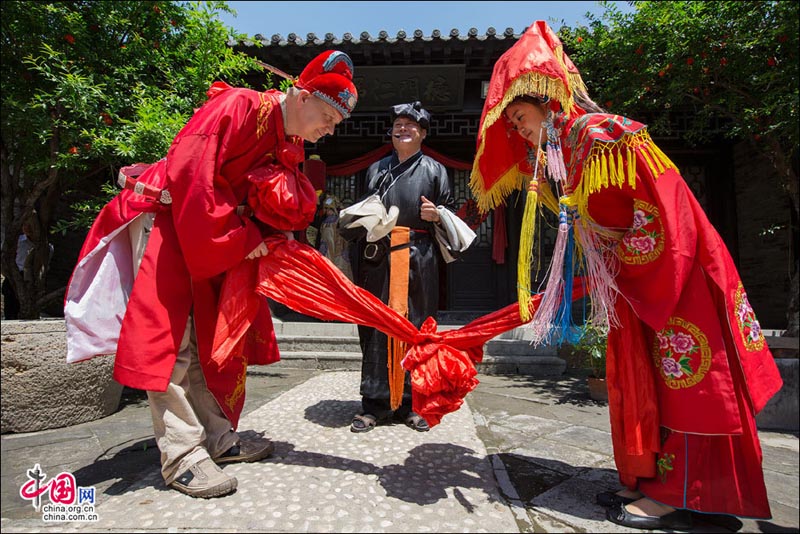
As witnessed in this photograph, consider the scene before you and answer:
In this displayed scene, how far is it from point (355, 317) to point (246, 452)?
3.13 feet

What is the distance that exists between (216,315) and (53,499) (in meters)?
0.93

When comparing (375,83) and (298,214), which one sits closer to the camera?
(298,214)

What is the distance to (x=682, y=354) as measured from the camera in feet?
5.54

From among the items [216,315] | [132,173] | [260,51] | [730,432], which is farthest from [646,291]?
[260,51]

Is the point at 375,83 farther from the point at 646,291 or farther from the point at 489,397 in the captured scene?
the point at 646,291

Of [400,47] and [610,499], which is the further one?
[400,47]

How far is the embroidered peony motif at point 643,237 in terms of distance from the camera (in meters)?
1.68

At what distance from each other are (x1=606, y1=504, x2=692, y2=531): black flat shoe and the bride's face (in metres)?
1.59

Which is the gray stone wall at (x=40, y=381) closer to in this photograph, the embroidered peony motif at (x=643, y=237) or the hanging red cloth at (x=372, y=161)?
the embroidered peony motif at (x=643, y=237)

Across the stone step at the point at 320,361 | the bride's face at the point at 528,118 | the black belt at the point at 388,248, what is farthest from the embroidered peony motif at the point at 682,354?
the stone step at the point at 320,361

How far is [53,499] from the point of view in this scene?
Result: 5.72 ft

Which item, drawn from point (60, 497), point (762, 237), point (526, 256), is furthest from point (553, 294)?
point (762, 237)

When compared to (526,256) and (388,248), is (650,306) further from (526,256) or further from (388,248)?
(388,248)

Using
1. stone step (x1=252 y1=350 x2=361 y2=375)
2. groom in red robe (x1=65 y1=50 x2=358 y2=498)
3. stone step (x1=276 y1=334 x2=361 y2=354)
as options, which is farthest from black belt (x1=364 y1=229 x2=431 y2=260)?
stone step (x1=276 y1=334 x2=361 y2=354)
